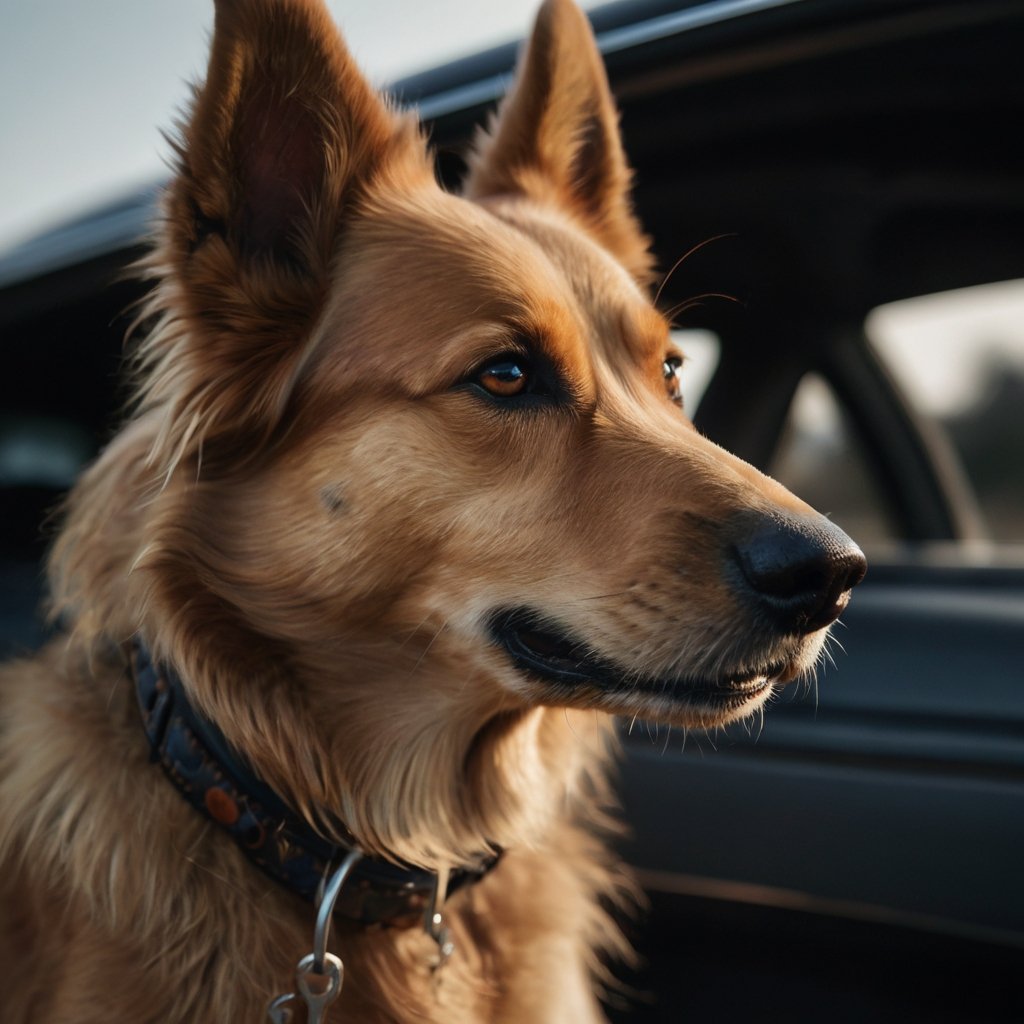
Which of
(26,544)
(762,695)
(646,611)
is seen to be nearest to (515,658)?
(646,611)

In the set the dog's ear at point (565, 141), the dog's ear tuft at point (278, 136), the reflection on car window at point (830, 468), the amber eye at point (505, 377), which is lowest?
the reflection on car window at point (830, 468)

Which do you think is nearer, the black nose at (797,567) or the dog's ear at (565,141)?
the black nose at (797,567)

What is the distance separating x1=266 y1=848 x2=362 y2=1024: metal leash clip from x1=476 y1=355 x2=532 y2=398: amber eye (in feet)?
2.88

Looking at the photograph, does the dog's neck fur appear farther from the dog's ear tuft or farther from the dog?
the dog's ear tuft

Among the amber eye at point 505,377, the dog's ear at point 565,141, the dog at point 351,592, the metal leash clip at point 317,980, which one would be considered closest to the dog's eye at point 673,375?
the dog at point 351,592

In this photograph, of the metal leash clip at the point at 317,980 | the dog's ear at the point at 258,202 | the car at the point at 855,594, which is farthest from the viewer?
the car at the point at 855,594

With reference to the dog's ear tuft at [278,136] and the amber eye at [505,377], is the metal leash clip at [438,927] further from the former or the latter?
the dog's ear tuft at [278,136]

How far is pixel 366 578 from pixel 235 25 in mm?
929

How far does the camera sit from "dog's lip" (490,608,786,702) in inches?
65.1

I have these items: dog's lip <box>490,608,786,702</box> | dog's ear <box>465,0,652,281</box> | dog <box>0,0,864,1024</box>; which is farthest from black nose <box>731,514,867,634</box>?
dog's ear <box>465,0,652,281</box>

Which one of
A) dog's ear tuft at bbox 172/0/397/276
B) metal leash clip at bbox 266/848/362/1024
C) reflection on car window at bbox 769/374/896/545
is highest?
dog's ear tuft at bbox 172/0/397/276

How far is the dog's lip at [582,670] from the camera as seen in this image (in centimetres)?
165

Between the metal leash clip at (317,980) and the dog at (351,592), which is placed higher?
the dog at (351,592)

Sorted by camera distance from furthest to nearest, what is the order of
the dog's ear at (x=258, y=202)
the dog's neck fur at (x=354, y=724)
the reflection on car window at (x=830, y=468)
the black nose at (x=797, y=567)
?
1. the reflection on car window at (x=830, y=468)
2. the dog's neck fur at (x=354, y=724)
3. the dog's ear at (x=258, y=202)
4. the black nose at (x=797, y=567)
